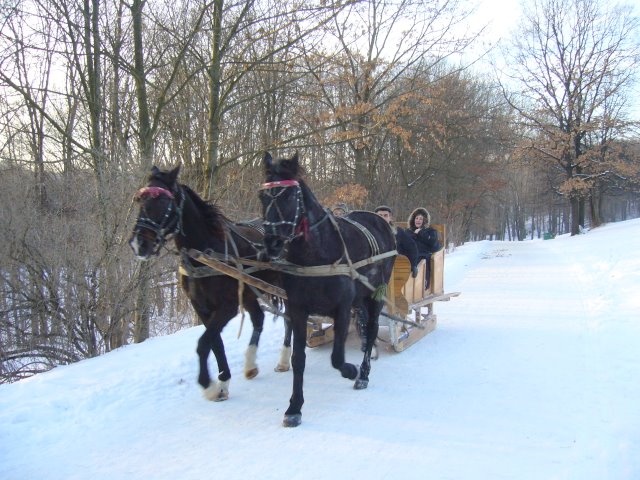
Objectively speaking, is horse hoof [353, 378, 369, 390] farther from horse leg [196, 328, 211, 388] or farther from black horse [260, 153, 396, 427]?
horse leg [196, 328, 211, 388]

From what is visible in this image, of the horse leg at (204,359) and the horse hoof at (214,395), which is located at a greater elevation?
the horse leg at (204,359)

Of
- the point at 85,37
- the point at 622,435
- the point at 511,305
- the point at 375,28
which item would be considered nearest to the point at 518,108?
the point at 375,28

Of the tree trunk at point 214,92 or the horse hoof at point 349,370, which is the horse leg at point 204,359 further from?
the tree trunk at point 214,92

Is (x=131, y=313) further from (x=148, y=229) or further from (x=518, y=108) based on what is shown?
(x=518, y=108)

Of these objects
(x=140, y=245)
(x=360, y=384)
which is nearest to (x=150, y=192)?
(x=140, y=245)

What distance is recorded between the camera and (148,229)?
12.5 feet

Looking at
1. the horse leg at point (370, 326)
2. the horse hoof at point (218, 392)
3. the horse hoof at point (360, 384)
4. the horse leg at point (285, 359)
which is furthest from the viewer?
the horse leg at point (285, 359)

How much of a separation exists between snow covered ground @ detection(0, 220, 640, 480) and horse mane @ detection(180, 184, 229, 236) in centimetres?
164

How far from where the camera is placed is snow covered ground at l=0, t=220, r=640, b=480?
3.28m

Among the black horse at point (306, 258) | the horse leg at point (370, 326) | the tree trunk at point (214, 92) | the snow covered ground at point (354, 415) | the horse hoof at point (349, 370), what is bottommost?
the snow covered ground at point (354, 415)

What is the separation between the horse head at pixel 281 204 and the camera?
3.62 metres

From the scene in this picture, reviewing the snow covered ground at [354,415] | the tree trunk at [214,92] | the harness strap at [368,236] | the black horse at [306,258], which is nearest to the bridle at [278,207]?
the black horse at [306,258]

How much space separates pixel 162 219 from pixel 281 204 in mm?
1029

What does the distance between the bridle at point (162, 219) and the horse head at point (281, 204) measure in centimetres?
86
